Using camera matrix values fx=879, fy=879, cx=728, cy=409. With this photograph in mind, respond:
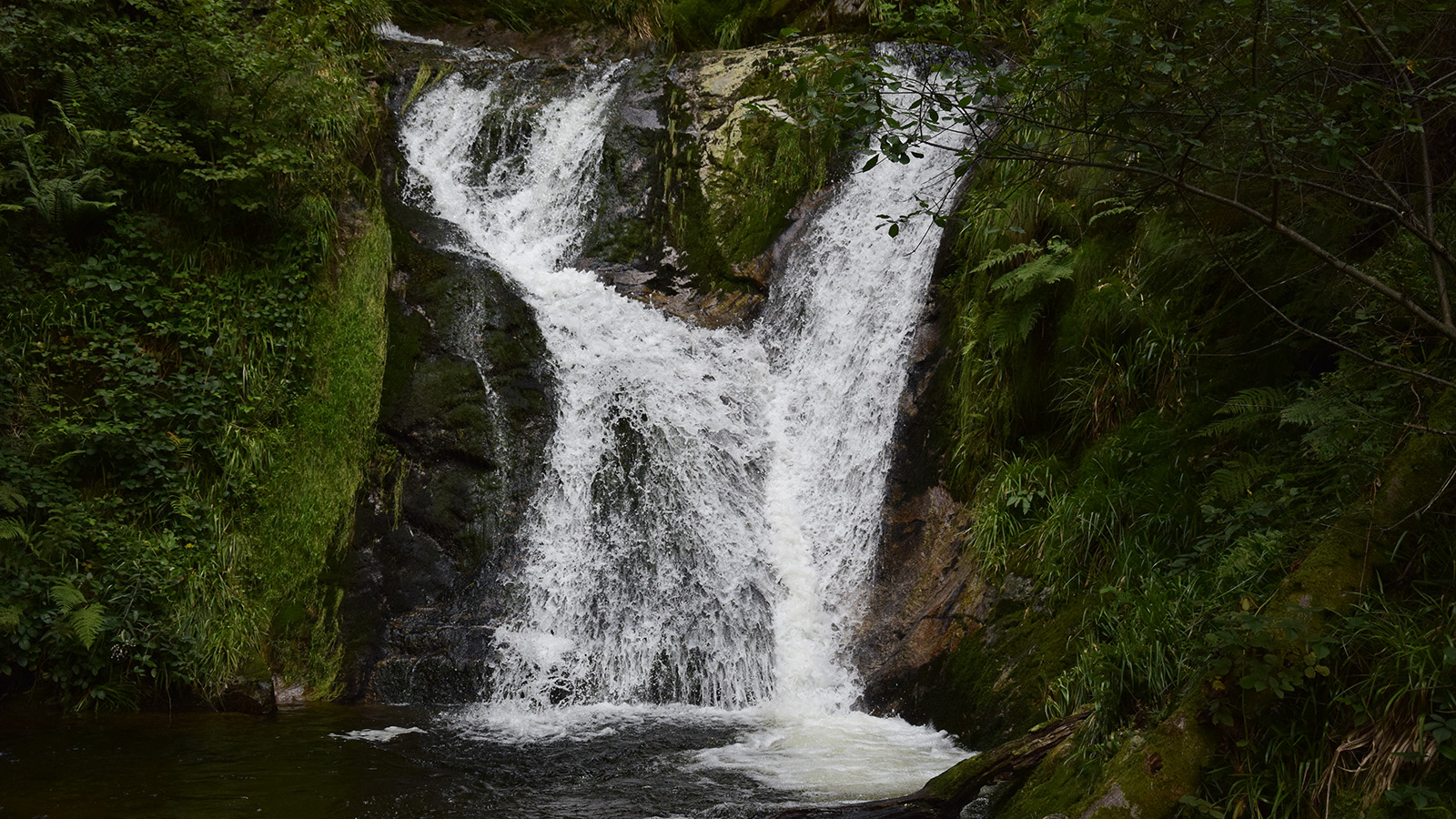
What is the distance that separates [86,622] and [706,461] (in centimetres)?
494

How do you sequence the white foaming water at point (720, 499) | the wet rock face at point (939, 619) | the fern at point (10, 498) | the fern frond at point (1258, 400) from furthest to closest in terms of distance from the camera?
the white foaming water at point (720, 499) < the fern at point (10, 498) < the wet rock face at point (939, 619) < the fern frond at point (1258, 400)

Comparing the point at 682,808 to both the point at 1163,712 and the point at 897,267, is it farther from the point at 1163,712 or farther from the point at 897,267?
the point at 897,267

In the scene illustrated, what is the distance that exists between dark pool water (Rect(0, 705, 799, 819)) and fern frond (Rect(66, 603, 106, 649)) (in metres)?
0.57

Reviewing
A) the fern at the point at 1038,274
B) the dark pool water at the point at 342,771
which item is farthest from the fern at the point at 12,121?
the fern at the point at 1038,274

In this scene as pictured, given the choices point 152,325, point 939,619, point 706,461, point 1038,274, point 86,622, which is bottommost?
point 939,619

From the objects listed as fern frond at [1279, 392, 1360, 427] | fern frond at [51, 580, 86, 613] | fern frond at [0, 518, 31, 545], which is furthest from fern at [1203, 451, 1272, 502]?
fern frond at [0, 518, 31, 545]

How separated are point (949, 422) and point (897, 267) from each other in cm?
224

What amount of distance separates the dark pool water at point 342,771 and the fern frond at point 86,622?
22.3 inches

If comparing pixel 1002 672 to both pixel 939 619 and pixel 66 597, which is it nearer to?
pixel 939 619

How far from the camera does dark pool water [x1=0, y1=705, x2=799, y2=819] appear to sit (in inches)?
182

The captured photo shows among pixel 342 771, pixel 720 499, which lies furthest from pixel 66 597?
pixel 720 499

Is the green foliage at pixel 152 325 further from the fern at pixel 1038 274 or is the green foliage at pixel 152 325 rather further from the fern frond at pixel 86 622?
the fern at pixel 1038 274

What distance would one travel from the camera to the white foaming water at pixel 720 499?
6.52m

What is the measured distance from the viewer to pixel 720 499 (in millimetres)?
8117
